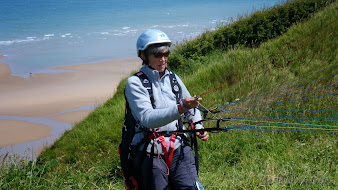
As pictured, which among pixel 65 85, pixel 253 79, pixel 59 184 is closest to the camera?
pixel 59 184

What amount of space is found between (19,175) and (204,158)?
2717mm

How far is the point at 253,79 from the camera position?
243 inches

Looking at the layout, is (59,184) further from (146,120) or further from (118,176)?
(146,120)

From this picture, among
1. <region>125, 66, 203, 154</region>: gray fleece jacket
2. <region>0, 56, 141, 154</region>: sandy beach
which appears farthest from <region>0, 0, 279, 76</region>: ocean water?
<region>125, 66, 203, 154</region>: gray fleece jacket

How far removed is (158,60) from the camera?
9.00 feet

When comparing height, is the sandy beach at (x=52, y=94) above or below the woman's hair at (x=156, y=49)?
below

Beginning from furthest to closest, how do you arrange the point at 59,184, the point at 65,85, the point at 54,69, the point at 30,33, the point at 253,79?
1. the point at 30,33
2. the point at 54,69
3. the point at 65,85
4. the point at 253,79
5. the point at 59,184

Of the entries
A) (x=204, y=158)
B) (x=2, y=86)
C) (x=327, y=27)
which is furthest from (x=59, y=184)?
(x=2, y=86)

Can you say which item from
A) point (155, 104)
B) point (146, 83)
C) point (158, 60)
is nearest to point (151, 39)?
point (158, 60)

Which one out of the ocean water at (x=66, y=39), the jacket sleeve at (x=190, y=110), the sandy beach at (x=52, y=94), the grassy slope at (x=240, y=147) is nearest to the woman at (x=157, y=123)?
the jacket sleeve at (x=190, y=110)

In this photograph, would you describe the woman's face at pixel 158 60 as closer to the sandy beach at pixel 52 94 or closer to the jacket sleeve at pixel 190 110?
A: the jacket sleeve at pixel 190 110

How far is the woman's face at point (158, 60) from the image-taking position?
8.99ft

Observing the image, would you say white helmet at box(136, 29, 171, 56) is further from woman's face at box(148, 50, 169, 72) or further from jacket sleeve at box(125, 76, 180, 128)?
jacket sleeve at box(125, 76, 180, 128)

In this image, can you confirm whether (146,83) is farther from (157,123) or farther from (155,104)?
(157,123)
